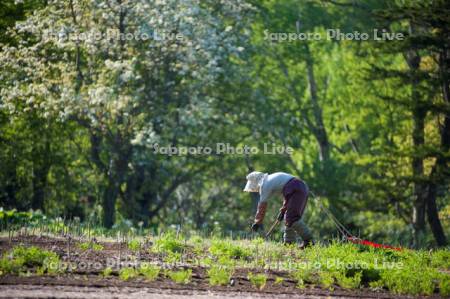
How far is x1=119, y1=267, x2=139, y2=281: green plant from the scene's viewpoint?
1245cm

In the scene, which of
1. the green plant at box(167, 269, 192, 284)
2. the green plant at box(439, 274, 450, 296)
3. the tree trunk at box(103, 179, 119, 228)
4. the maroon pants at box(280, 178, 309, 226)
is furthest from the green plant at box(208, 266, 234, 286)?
the tree trunk at box(103, 179, 119, 228)

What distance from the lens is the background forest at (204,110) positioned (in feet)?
88.0

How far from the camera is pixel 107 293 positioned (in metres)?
11.5

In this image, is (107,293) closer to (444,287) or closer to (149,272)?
(149,272)

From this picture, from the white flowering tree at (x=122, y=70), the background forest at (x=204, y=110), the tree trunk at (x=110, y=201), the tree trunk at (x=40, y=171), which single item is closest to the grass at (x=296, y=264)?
the background forest at (x=204, y=110)

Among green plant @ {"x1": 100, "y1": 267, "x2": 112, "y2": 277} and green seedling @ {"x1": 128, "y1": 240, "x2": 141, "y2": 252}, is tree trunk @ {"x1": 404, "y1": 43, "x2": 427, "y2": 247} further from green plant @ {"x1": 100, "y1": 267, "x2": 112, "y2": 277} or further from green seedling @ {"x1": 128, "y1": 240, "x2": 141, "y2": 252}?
green plant @ {"x1": 100, "y1": 267, "x2": 112, "y2": 277}

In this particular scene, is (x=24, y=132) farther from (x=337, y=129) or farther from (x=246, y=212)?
(x=337, y=129)

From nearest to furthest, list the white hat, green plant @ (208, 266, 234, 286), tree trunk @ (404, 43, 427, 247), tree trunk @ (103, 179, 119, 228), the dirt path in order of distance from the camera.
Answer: the dirt path, green plant @ (208, 266, 234, 286), the white hat, tree trunk @ (404, 43, 427, 247), tree trunk @ (103, 179, 119, 228)

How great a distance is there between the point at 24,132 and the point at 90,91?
6086 millimetres

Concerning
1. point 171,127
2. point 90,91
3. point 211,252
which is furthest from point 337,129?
point 211,252

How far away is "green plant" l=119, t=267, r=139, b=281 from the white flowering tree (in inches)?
505

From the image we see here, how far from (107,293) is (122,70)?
15.4 m

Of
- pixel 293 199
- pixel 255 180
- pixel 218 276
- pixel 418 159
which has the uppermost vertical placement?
pixel 418 159

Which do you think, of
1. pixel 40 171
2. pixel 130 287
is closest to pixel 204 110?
pixel 40 171
